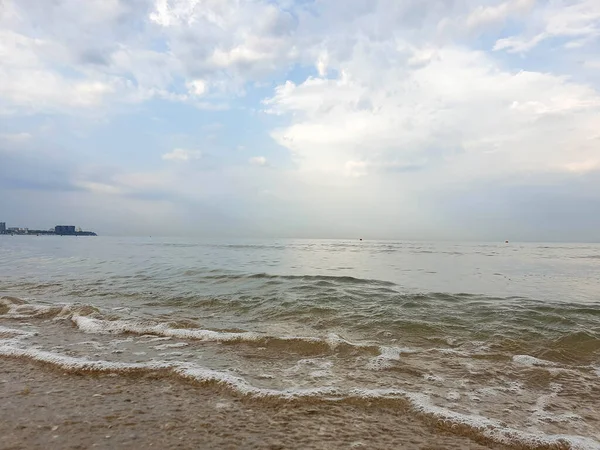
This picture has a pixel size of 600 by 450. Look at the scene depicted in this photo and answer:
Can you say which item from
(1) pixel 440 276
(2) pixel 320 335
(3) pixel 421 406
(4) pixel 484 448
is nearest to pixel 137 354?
(2) pixel 320 335

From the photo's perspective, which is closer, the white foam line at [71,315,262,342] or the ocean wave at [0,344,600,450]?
the ocean wave at [0,344,600,450]

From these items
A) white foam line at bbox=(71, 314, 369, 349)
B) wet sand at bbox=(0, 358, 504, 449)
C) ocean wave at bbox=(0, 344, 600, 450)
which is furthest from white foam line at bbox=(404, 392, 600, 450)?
white foam line at bbox=(71, 314, 369, 349)

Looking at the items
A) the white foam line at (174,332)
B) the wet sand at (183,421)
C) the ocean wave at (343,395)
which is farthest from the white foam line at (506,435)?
the white foam line at (174,332)

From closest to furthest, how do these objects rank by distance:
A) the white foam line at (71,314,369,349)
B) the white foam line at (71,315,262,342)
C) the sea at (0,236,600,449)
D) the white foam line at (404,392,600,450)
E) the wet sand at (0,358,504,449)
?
the wet sand at (0,358,504,449)
the white foam line at (404,392,600,450)
the sea at (0,236,600,449)
the white foam line at (71,314,369,349)
the white foam line at (71,315,262,342)

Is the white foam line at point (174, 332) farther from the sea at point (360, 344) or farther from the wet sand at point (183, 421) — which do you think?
the wet sand at point (183, 421)

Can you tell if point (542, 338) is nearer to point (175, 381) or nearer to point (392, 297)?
point (392, 297)

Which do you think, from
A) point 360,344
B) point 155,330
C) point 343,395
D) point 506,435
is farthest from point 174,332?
point 506,435

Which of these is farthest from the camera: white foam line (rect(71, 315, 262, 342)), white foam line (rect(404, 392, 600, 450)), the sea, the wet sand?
white foam line (rect(71, 315, 262, 342))

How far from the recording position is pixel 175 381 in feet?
15.5

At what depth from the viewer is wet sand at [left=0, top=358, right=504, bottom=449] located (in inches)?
124

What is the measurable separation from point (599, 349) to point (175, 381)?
7.74m

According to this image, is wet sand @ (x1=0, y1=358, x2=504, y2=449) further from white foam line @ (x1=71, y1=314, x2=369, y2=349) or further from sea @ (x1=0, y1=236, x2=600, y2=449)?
white foam line @ (x1=71, y1=314, x2=369, y2=349)

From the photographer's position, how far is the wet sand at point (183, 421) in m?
3.16

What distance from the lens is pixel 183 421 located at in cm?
355
